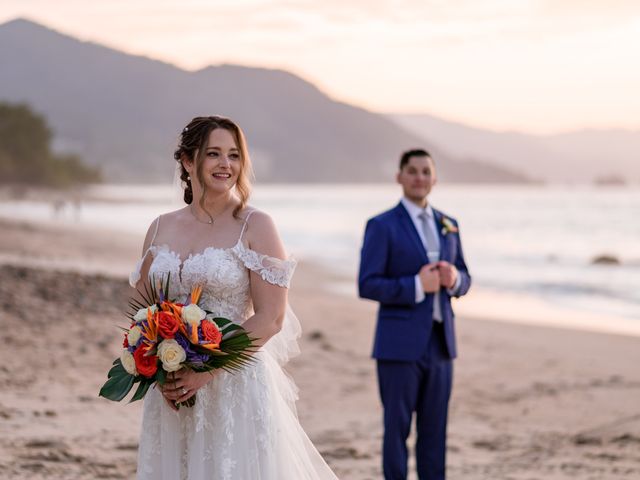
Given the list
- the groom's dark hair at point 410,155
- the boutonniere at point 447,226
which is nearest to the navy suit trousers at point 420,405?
the boutonniere at point 447,226

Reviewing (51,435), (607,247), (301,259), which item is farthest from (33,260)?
(607,247)

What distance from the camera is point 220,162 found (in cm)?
362

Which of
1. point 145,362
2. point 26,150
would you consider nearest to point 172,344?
point 145,362

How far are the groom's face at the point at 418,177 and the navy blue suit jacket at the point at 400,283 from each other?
0.12 meters

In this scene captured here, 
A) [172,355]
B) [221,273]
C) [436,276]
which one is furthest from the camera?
[436,276]

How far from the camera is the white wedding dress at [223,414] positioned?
3602 mm

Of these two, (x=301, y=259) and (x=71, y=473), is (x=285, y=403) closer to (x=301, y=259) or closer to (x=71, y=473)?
(x=71, y=473)

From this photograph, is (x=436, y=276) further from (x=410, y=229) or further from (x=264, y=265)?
(x=264, y=265)

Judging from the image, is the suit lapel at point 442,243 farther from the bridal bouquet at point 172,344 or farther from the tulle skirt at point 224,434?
the bridal bouquet at point 172,344

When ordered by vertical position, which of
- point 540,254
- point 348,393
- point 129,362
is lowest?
point 348,393

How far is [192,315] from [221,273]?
28cm

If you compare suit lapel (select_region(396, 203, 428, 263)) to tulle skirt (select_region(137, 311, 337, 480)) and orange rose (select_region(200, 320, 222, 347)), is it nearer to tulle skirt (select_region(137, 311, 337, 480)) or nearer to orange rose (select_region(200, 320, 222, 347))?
tulle skirt (select_region(137, 311, 337, 480))

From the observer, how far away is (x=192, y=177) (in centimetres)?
375

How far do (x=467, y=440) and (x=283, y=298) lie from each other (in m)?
4.10
